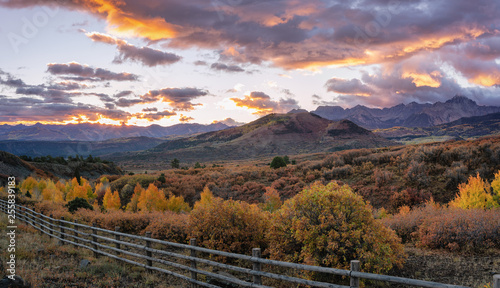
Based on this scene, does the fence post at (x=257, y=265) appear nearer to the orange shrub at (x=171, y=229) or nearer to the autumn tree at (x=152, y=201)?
the orange shrub at (x=171, y=229)

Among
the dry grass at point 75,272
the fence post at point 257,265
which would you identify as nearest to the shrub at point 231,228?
the dry grass at point 75,272

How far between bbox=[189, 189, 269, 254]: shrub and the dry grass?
6.91ft

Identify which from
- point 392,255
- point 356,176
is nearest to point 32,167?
point 356,176

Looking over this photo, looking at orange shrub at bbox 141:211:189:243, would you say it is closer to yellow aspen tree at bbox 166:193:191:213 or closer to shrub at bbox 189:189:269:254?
shrub at bbox 189:189:269:254

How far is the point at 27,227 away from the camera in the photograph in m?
20.1

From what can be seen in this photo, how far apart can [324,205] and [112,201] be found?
108ft


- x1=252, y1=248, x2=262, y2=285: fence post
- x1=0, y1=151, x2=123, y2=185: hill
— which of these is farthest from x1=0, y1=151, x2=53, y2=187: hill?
x1=252, y1=248, x2=262, y2=285: fence post

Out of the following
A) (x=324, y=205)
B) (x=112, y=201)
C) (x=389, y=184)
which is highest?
(x=324, y=205)

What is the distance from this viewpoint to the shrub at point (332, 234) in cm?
801

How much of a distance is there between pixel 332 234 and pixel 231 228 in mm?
4209

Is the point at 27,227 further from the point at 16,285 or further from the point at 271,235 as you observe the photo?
the point at 271,235

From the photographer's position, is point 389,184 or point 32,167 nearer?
point 389,184

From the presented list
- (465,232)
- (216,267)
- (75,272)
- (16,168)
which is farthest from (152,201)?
(16,168)

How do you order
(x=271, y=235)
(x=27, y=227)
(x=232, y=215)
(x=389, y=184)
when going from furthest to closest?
(x=389, y=184)
(x=27, y=227)
(x=232, y=215)
(x=271, y=235)
